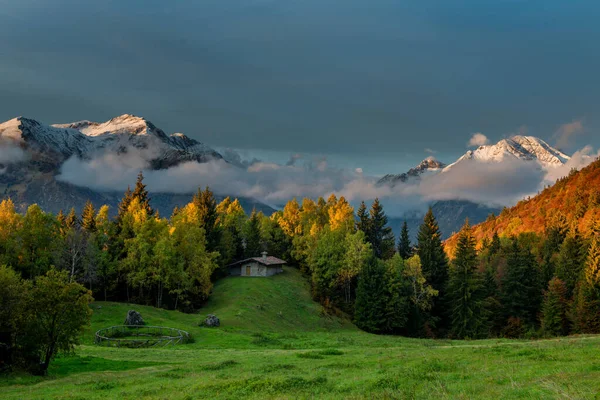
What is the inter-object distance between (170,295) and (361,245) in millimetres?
38373

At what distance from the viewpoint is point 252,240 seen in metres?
110

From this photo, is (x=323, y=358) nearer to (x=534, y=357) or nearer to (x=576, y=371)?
(x=534, y=357)

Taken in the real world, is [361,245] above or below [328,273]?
above

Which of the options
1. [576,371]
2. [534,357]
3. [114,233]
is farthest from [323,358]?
[114,233]

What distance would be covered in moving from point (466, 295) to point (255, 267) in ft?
148

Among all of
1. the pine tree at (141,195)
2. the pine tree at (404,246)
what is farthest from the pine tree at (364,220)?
the pine tree at (141,195)

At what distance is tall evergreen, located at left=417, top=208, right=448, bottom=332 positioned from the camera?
283 ft

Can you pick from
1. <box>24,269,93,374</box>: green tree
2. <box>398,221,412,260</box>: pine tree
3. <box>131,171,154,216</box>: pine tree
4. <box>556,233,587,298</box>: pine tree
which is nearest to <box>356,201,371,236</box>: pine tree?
<box>398,221,412,260</box>: pine tree

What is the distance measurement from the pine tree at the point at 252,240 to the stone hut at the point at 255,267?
356 inches

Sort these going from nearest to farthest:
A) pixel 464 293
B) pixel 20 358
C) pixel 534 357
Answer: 1. pixel 534 357
2. pixel 20 358
3. pixel 464 293

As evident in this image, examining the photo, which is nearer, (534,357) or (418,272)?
(534,357)

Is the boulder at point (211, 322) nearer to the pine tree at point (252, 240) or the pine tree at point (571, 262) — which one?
the pine tree at point (252, 240)

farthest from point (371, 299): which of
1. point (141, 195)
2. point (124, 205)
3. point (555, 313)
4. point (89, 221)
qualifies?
point (89, 221)

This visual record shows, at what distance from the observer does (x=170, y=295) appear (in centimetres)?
7600
